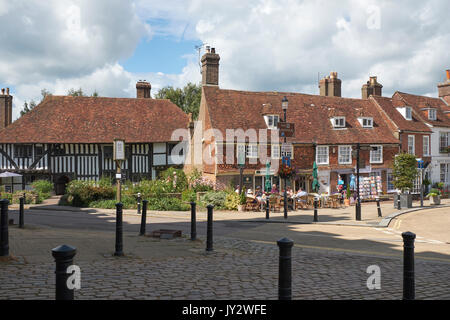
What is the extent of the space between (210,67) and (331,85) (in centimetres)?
1239

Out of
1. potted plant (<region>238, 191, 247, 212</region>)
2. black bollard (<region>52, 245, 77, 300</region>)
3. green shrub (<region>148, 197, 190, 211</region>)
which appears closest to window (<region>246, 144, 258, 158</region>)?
potted plant (<region>238, 191, 247, 212</region>)

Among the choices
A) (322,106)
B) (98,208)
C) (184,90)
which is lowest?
(98,208)

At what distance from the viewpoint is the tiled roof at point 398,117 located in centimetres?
3278

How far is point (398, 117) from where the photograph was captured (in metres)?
33.6

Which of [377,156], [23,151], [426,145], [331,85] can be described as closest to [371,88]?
[331,85]

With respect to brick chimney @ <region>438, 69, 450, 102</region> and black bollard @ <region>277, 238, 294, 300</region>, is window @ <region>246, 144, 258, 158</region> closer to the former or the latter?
black bollard @ <region>277, 238, 294, 300</region>

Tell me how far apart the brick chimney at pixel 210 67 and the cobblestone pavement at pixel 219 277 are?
2068 cm

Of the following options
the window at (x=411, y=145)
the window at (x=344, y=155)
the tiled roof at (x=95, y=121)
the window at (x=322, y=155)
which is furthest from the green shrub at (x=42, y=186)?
the window at (x=411, y=145)

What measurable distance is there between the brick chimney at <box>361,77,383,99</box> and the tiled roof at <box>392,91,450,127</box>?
1795 millimetres

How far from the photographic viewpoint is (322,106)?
3209cm

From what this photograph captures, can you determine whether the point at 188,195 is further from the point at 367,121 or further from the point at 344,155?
the point at 367,121
